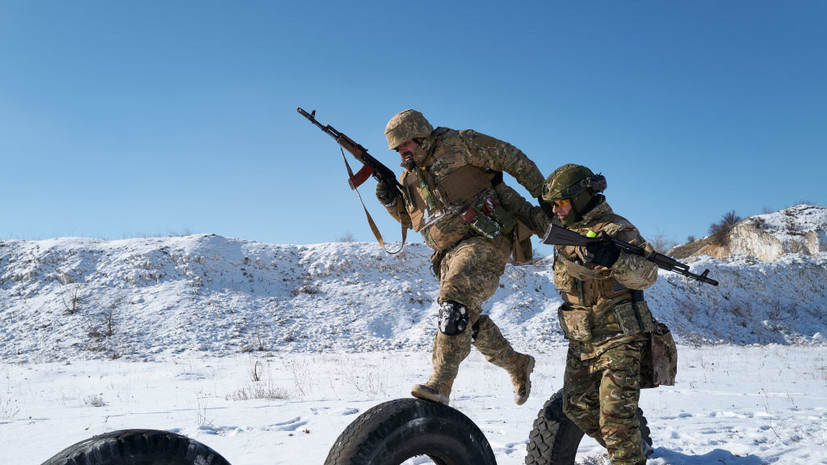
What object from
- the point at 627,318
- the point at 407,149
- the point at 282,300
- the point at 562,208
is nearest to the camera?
the point at 627,318

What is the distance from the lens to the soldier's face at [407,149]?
406 cm

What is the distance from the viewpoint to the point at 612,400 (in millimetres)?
3191

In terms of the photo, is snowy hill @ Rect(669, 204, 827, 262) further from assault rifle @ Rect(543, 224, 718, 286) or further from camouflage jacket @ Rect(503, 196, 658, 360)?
assault rifle @ Rect(543, 224, 718, 286)

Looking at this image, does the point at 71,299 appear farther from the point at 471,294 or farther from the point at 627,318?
the point at 627,318

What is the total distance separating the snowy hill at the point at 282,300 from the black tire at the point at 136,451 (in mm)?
11899

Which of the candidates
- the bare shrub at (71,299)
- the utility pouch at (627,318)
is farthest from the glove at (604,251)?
the bare shrub at (71,299)

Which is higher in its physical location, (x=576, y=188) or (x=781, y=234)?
(x=781, y=234)

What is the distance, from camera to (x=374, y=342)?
14.8 meters

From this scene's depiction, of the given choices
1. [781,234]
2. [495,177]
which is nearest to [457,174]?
[495,177]

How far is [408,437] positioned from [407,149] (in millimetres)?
2264

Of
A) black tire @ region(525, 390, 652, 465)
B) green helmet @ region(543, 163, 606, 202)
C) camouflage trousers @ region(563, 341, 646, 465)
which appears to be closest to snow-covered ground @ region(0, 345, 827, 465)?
black tire @ region(525, 390, 652, 465)

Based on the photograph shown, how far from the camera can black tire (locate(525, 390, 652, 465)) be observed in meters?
3.66

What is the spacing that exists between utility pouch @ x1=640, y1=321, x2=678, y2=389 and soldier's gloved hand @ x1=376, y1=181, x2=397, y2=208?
7.72ft

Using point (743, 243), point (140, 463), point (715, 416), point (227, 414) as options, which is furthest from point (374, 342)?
point (743, 243)
